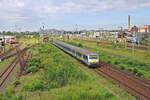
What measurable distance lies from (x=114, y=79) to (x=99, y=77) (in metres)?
2.01

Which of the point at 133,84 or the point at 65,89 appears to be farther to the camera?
the point at 133,84

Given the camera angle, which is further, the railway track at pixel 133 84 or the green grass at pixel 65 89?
the railway track at pixel 133 84

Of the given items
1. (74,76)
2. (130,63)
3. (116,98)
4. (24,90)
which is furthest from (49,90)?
(130,63)

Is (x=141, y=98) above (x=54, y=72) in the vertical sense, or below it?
below

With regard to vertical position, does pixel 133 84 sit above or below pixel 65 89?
below

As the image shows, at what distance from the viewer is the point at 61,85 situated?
17406 millimetres

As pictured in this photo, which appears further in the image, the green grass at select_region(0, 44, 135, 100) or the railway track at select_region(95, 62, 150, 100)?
the railway track at select_region(95, 62, 150, 100)

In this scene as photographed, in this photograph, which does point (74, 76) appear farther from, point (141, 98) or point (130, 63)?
point (130, 63)

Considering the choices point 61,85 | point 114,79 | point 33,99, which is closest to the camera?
point 33,99

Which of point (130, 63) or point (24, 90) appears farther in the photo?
point (130, 63)

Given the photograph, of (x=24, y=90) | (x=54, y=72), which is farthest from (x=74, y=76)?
(x=24, y=90)

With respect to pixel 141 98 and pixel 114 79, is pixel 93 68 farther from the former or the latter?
pixel 141 98

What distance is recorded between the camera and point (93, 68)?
27250 millimetres

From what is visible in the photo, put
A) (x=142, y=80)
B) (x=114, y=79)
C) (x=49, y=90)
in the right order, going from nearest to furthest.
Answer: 1. (x=49, y=90)
2. (x=142, y=80)
3. (x=114, y=79)
